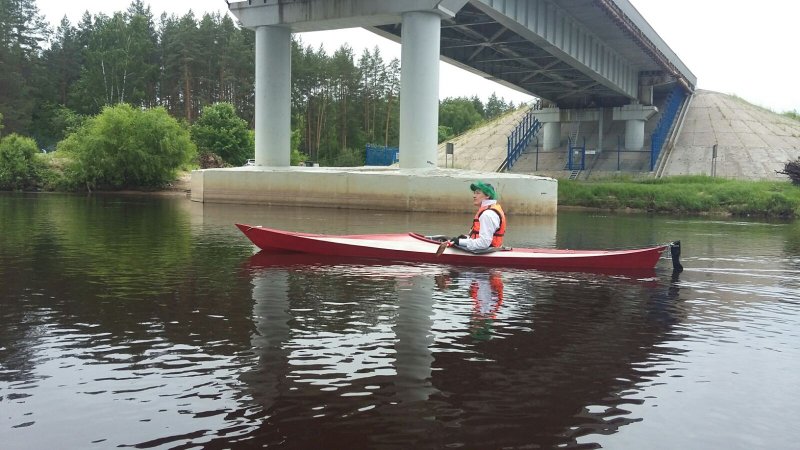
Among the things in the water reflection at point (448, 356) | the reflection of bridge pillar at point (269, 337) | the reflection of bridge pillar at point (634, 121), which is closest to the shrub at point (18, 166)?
the water reflection at point (448, 356)

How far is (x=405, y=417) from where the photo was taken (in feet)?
16.7

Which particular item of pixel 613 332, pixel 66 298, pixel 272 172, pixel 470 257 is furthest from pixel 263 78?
pixel 613 332

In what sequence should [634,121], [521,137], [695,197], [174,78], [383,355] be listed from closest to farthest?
[383,355], [695,197], [634,121], [521,137], [174,78]

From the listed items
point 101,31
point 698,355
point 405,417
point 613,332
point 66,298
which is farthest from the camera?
point 101,31

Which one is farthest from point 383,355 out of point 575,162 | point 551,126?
point 551,126

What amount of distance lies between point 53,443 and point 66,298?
5083mm

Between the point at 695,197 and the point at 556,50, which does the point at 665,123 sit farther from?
the point at 556,50

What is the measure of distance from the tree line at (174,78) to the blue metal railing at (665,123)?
33756 mm

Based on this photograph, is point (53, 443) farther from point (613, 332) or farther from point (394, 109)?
point (394, 109)

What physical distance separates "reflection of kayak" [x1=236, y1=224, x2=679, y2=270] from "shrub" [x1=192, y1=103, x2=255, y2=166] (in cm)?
4912

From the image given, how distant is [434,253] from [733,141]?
44.8 metres

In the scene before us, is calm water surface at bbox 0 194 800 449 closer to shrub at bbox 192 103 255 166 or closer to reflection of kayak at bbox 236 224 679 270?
reflection of kayak at bbox 236 224 679 270

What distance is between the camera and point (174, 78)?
76.4 metres

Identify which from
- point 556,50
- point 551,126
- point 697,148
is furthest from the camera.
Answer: point 551,126
